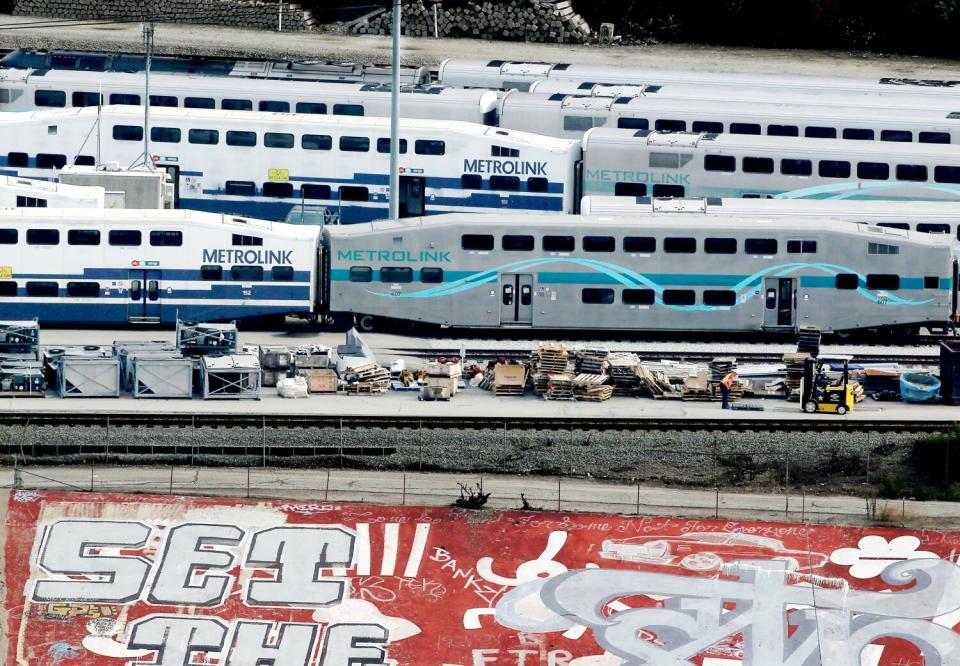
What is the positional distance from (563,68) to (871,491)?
122 ft

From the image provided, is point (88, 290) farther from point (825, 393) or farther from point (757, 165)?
point (757, 165)

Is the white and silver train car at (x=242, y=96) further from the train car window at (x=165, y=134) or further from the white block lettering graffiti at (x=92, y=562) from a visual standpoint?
the white block lettering graffiti at (x=92, y=562)

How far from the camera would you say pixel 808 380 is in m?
58.2

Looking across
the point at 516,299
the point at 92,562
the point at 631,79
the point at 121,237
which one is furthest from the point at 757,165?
the point at 92,562

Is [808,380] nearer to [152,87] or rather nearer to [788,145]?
[788,145]

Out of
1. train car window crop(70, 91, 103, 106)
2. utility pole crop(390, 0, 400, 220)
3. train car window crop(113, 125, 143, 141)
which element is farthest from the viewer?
train car window crop(70, 91, 103, 106)

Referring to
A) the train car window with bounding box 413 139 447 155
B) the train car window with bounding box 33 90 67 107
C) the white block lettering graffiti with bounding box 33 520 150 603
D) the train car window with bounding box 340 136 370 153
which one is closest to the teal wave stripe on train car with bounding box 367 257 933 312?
the train car window with bounding box 413 139 447 155

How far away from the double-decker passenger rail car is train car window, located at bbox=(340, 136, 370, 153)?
24.3 feet

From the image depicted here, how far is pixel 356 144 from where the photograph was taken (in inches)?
2904

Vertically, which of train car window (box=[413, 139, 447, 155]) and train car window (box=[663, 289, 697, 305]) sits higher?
train car window (box=[413, 139, 447, 155])

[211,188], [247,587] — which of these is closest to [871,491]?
[247,587]

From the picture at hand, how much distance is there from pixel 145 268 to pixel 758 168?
21808 mm

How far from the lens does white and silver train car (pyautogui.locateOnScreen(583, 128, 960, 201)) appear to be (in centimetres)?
7375

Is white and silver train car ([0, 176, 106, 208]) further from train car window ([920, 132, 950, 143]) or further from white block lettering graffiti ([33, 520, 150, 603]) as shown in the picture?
train car window ([920, 132, 950, 143])
